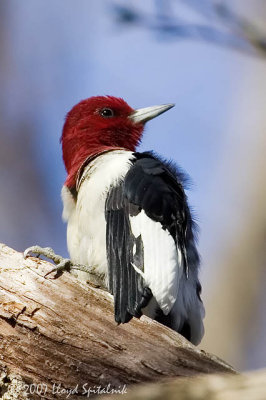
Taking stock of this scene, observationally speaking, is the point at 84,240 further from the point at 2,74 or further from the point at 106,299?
the point at 2,74

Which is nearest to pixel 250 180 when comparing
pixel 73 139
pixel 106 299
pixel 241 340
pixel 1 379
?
pixel 241 340

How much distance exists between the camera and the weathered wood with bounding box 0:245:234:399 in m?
3.46

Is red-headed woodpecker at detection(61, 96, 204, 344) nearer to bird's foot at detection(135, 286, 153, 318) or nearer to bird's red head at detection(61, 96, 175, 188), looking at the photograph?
bird's foot at detection(135, 286, 153, 318)

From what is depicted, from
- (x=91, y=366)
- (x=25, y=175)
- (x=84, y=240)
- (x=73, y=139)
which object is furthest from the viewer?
(x=25, y=175)

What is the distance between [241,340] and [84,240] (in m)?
2.74

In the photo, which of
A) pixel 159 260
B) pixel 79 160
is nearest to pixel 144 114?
pixel 79 160

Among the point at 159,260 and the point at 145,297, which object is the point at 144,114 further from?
the point at 145,297

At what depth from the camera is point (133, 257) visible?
3.95 m

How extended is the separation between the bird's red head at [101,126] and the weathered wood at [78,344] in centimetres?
154

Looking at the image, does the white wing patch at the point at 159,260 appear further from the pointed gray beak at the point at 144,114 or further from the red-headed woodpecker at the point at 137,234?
the pointed gray beak at the point at 144,114

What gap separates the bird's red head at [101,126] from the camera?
521 centimetres

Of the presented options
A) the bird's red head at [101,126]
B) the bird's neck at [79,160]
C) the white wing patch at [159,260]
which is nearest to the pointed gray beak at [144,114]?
the bird's red head at [101,126]

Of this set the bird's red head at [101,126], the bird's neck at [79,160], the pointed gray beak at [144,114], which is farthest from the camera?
the pointed gray beak at [144,114]

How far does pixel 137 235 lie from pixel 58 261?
47cm
